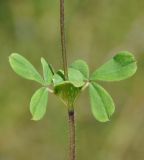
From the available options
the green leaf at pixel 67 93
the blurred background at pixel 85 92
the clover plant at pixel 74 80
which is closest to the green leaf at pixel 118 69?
the clover plant at pixel 74 80

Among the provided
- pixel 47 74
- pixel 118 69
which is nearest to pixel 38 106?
pixel 47 74

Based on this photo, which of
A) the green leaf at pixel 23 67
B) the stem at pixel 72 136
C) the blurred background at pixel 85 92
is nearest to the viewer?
the stem at pixel 72 136

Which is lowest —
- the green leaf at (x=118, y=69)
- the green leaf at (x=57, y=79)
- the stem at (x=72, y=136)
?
the stem at (x=72, y=136)

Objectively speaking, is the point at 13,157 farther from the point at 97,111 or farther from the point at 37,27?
the point at 97,111

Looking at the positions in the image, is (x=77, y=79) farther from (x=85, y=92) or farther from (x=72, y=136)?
(x=85, y=92)

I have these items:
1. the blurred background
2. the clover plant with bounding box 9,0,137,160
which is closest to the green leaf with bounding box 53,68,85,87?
the clover plant with bounding box 9,0,137,160

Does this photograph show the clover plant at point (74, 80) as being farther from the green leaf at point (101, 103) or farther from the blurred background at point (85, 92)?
the blurred background at point (85, 92)
